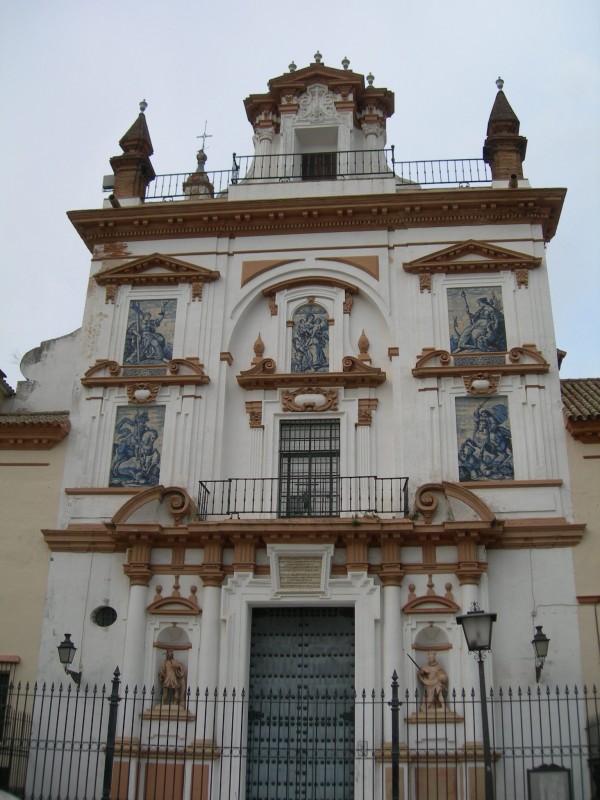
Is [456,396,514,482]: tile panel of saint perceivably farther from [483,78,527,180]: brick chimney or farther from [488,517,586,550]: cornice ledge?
[483,78,527,180]: brick chimney

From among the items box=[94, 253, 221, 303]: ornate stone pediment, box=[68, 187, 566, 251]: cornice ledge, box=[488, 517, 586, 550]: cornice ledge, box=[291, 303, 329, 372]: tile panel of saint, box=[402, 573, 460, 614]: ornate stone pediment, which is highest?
box=[68, 187, 566, 251]: cornice ledge

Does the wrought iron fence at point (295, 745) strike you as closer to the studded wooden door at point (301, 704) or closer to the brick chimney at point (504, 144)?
the studded wooden door at point (301, 704)

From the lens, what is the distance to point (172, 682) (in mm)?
15734

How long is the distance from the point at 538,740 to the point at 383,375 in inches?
274

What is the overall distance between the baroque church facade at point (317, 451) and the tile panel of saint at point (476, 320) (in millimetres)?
44

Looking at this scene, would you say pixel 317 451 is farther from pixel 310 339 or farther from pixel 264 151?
pixel 264 151

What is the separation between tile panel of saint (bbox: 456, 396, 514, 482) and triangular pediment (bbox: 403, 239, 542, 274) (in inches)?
111

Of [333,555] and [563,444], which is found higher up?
[563,444]

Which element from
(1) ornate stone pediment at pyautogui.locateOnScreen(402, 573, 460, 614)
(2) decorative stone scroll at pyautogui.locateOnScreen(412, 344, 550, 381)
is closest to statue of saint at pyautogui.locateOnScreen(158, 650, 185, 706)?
(1) ornate stone pediment at pyautogui.locateOnScreen(402, 573, 460, 614)

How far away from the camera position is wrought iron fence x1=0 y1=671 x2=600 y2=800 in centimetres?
1447

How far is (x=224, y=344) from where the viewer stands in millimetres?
18422

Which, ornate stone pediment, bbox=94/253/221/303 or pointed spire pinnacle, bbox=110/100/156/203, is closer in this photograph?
ornate stone pediment, bbox=94/253/221/303

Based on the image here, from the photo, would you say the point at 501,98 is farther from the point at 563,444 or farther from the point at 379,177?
the point at 563,444

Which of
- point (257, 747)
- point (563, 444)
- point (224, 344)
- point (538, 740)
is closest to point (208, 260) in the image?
point (224, 344)
